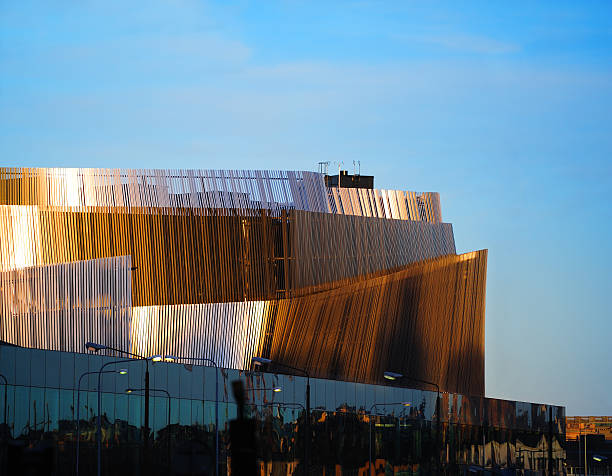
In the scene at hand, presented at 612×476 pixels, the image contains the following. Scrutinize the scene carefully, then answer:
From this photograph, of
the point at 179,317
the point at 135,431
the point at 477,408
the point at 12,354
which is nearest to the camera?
the point at 12,354

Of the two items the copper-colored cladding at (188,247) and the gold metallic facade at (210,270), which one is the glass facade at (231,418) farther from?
the copper-colored cladding at (188,247)

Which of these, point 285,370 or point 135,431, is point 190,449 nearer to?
point 135,431

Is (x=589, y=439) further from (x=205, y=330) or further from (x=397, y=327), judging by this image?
(x=205, y=330)

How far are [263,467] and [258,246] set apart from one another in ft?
32.5

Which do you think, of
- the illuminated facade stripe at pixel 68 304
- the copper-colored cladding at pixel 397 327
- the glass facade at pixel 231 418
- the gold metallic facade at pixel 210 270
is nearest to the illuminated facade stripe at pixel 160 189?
the gold metallic facade at pixel 210 270

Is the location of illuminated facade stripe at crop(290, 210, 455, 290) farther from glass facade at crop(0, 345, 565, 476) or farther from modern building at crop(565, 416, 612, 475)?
modern building at crop(565, 416, 612, 475)

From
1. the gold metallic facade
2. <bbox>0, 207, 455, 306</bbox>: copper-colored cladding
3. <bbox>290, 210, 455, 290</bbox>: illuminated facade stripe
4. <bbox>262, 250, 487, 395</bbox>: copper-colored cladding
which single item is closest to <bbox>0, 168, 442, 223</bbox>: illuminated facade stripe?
the gold metallic facade

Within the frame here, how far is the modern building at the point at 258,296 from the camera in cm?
4031

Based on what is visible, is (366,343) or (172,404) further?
(366,343)

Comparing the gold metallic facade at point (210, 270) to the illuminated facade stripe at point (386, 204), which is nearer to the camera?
the gold metallic facade at point (210, 270)

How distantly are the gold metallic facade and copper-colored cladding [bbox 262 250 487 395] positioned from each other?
7 cm

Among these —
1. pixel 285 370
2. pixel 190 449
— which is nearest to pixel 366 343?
pixel 285 370

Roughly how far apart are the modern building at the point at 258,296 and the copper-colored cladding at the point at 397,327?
9 cm

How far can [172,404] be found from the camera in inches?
1447
